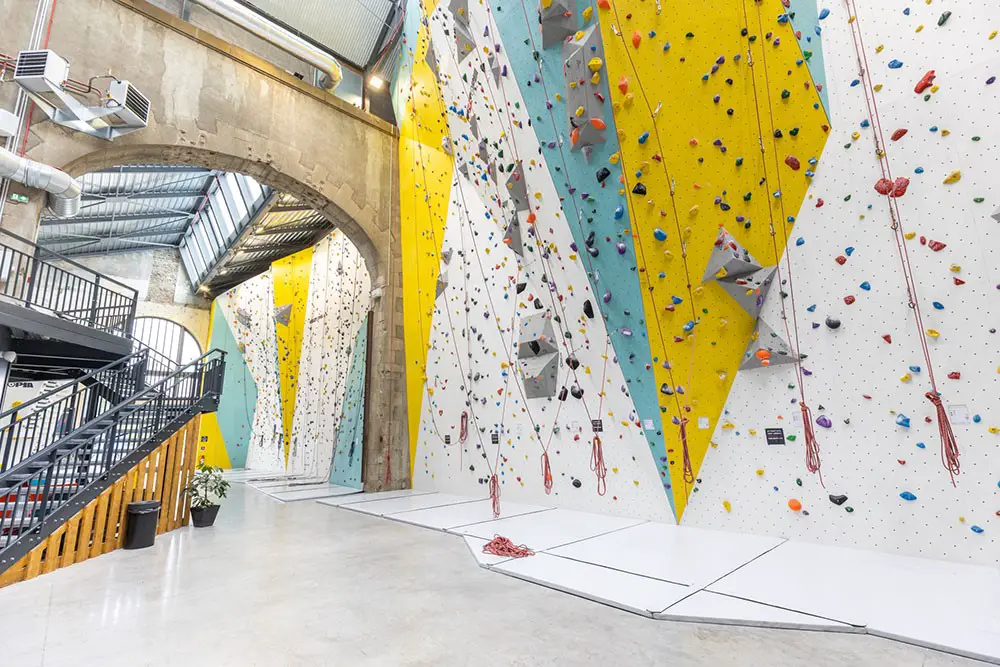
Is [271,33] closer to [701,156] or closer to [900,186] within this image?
[701,156]

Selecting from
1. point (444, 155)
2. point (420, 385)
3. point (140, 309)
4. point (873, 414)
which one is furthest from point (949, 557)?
point (140, 309)

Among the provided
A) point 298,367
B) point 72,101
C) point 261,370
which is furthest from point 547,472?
point 261,370

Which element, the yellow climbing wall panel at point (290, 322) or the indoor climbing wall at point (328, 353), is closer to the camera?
the indoor climbing wall at point (328, 353)

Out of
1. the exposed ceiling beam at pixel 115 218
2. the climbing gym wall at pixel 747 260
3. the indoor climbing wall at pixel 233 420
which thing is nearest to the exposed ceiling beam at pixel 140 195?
the exposed ceiling beam at pixel 115 218

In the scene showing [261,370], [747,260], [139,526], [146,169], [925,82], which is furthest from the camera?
[261,370]

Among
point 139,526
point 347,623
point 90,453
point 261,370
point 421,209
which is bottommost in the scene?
point 347,623

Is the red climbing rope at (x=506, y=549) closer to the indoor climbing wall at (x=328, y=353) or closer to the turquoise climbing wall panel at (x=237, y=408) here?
the indoor climbing wall at (x=328, y=353)

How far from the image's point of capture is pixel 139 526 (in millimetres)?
3611

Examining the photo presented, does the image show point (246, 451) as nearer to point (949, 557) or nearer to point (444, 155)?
point (444, 155)

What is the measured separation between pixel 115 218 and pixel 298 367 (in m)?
7.25

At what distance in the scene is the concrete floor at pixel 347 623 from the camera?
5.78 feet

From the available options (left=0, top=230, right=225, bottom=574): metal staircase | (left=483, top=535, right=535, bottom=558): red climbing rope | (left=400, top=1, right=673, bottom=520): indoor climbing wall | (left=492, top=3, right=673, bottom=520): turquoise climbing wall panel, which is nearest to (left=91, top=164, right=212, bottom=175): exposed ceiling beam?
(left=0, top=230, right=225, bottom=574): metal staircase

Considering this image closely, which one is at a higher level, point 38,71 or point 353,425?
point 38,71

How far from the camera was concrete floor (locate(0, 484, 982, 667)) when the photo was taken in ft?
5.78
